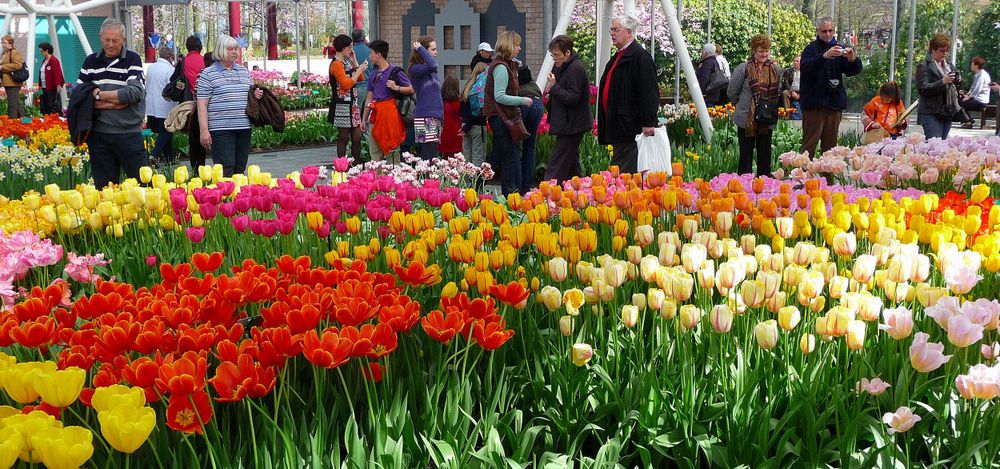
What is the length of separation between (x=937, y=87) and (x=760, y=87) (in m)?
2.22

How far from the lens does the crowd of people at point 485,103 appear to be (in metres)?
6.84

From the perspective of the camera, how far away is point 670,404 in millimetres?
2273

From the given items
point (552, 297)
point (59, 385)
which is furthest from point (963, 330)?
point (59, 385)

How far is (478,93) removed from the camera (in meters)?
9.22

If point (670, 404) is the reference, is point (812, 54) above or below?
above

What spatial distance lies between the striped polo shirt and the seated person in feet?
19.9

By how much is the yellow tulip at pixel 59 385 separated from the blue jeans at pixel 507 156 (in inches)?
270

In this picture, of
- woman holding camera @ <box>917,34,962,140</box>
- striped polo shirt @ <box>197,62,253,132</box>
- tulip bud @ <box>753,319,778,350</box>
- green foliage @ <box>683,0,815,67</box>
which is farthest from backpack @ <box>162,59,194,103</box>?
green foliage @ <box>683,0,815,67</box>

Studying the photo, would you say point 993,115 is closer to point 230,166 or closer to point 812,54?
point 812,54

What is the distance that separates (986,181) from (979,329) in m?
3.06

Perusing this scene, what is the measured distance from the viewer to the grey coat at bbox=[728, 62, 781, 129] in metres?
8.38

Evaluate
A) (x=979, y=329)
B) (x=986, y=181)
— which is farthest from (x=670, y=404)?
(x=986, y=181)

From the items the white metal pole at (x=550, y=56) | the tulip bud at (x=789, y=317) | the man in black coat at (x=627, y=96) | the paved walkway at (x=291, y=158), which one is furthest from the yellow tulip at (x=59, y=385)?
the paved walkway at (x=291, y=158)

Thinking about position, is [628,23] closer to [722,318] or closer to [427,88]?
[427,88]
